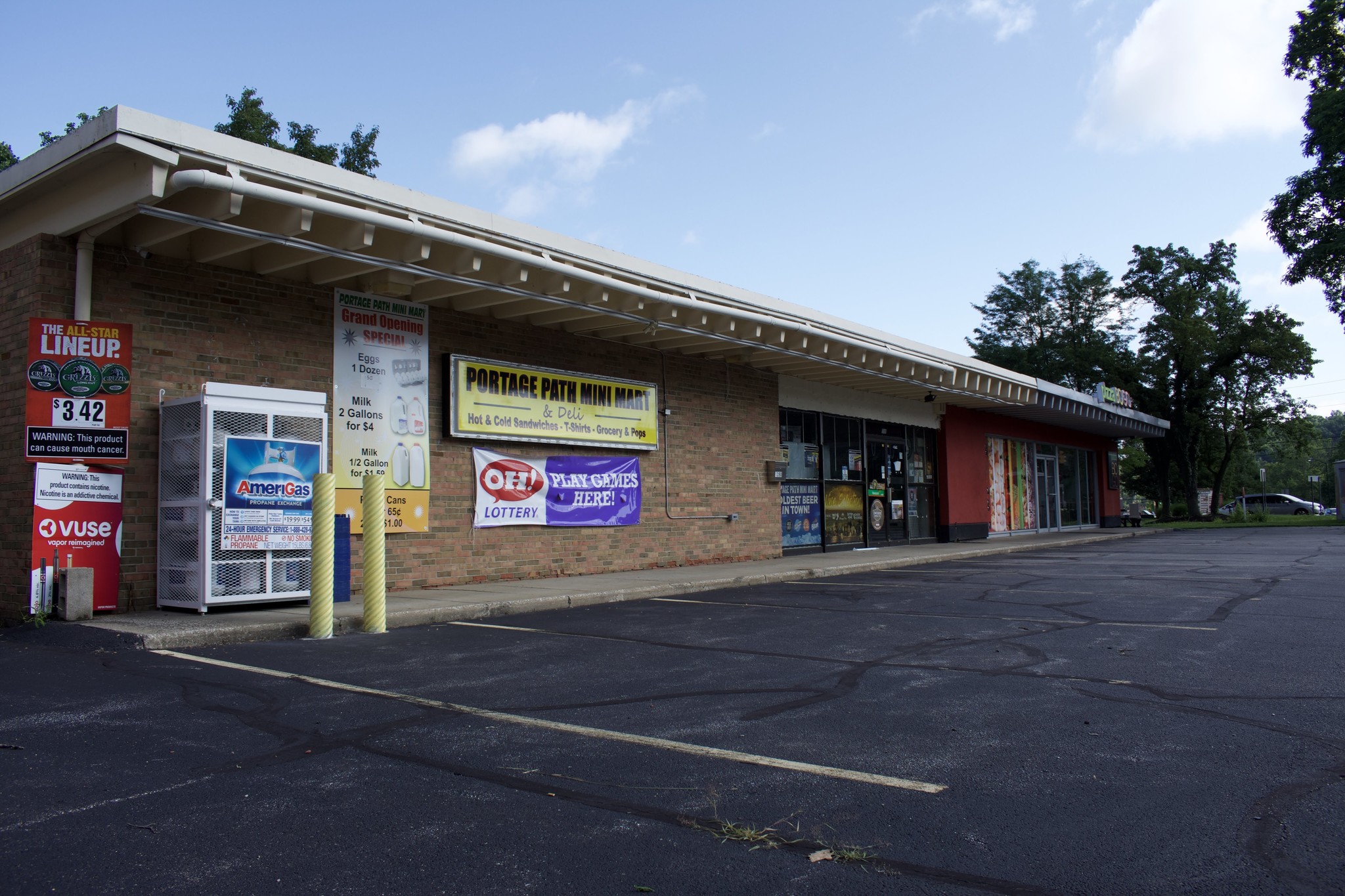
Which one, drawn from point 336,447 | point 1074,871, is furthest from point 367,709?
point 336,447

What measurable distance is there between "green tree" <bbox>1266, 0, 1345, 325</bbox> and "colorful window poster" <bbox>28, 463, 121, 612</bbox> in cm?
3625

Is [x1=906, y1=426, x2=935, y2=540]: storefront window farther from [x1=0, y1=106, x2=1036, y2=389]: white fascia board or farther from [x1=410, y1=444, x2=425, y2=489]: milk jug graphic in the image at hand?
[x1=410, y1=444, x2=425, y2=489]: milk jug graphic

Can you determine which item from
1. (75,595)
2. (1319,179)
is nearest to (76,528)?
(75,595)

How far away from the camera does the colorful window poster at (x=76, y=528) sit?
348 inches

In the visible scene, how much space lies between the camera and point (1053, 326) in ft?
187

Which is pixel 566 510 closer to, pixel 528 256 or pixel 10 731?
pixel 528 256

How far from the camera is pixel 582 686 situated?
6219 millimetres

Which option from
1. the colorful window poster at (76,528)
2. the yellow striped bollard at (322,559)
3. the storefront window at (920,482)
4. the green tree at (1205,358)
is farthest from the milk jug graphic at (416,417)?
the green tree at (1205,358)

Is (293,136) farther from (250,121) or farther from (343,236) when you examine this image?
(343,236)

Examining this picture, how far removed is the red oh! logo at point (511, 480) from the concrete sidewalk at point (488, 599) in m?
1.25

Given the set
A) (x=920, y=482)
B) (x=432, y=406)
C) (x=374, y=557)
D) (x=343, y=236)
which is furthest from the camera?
(x=920, y=482)

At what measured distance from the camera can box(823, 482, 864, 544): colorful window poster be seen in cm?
2012

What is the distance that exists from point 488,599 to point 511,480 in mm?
Result: 3130

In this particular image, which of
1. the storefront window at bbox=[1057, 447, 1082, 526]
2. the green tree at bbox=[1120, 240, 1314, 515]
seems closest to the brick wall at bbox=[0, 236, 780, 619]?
the storefront window at bbox=[1057, 447, 1082, 526]
